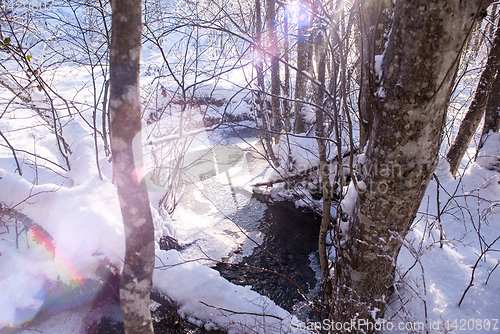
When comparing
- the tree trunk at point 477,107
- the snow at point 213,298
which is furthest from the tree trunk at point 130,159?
the tree trunk at point 477,107

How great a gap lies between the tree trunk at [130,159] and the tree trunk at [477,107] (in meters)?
5.19

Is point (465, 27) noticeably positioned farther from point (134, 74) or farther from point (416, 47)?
point (134, 74)

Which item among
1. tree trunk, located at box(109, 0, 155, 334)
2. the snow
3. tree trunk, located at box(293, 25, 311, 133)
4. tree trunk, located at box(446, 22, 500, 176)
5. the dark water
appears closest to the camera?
tree trunk, located at box(109, 0, 155, 334)

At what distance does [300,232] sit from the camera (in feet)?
19.0

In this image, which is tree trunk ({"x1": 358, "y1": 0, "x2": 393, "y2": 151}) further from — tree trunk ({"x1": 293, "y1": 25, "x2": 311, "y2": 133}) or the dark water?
tree trunk ({"x1": 293, "y1": 25, "x2": 311, "y2": 133})

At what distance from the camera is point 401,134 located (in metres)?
1.45

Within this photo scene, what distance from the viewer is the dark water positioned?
425 cm

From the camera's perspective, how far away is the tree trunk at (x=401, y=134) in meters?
1.25

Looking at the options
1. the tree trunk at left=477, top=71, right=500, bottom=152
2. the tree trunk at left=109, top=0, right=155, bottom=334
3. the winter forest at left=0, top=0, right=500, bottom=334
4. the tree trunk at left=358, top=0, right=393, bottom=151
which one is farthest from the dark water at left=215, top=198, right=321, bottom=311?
the tree trunk at left=477, top=71, right=500, bottom=152

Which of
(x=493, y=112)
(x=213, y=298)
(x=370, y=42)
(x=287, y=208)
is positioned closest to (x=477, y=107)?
(x=493, y=112)

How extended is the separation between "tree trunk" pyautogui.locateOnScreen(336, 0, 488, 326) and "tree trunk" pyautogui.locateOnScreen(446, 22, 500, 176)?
397 centimetres

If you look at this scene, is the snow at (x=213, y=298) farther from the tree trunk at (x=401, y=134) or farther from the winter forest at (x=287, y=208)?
the tree trunk at (x=401, y=134)

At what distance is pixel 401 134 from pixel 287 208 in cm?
548

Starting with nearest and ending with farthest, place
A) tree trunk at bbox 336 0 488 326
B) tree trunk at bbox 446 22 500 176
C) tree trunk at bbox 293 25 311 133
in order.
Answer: tree trunk at bbox 336 0 488 326 < tree trunk at bbox 446 22 500 176 < tree trunk at bbox 293 25 311 133
